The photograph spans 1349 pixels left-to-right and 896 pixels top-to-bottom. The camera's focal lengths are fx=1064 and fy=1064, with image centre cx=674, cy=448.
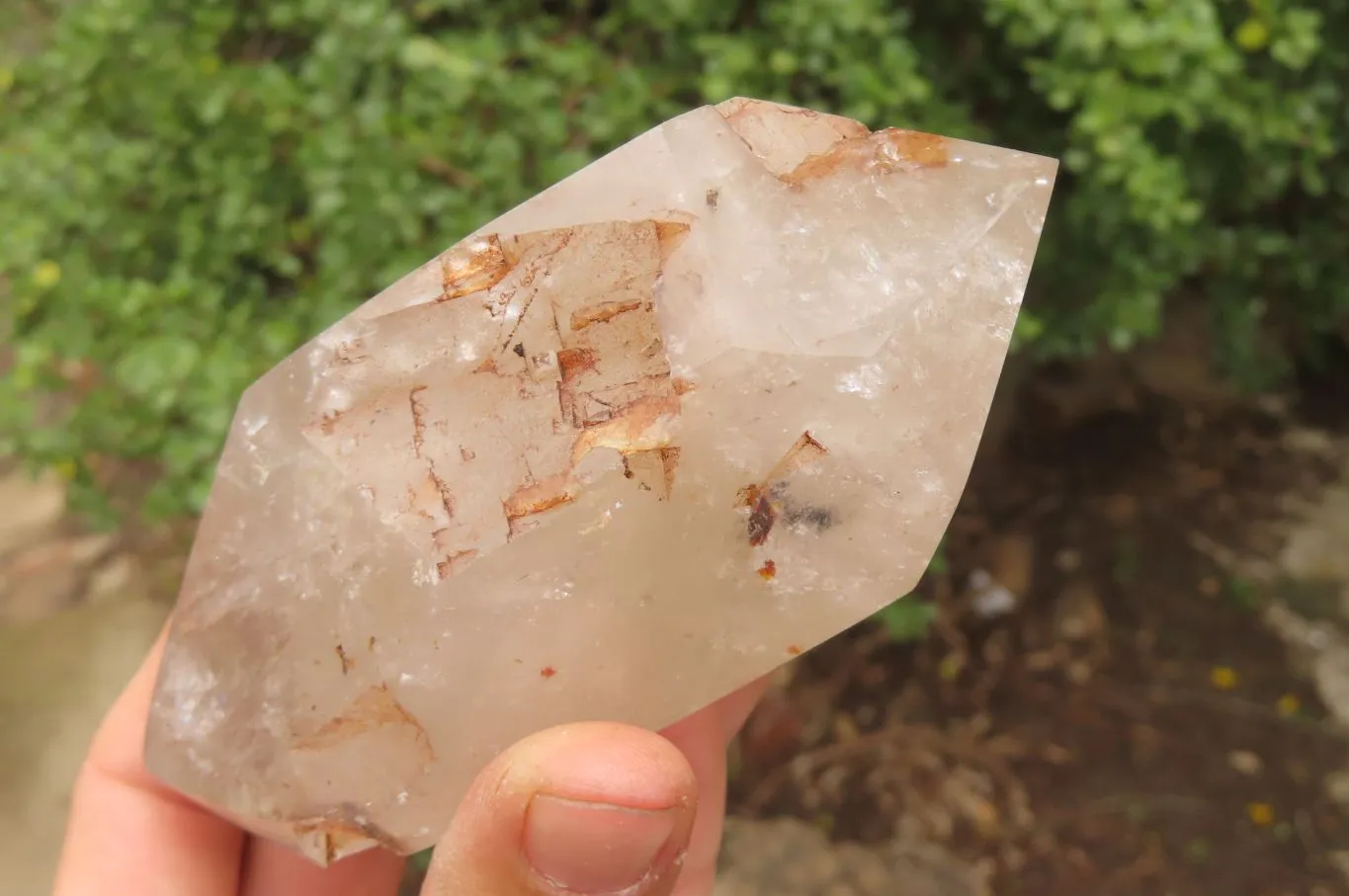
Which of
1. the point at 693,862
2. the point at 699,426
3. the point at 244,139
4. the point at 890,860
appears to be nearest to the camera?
the point at 699,426

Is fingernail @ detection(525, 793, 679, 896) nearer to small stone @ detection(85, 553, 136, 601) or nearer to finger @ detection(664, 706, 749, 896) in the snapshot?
finger @ detection(664, 706, 749, 896)

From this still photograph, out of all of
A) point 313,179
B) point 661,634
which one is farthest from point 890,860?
point 313,179

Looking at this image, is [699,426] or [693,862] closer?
[699,426]

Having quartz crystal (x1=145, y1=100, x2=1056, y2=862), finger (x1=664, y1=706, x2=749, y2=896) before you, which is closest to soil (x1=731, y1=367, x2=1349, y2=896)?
finger (x1=664, y1=706, x2=749, y2=896)

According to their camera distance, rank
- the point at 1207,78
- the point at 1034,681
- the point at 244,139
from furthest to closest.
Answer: the point at 1034,681 < the point at 244,139 < the point at 1207,78

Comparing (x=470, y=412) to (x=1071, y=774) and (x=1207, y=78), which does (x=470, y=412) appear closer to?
(x=1207, y=78)
